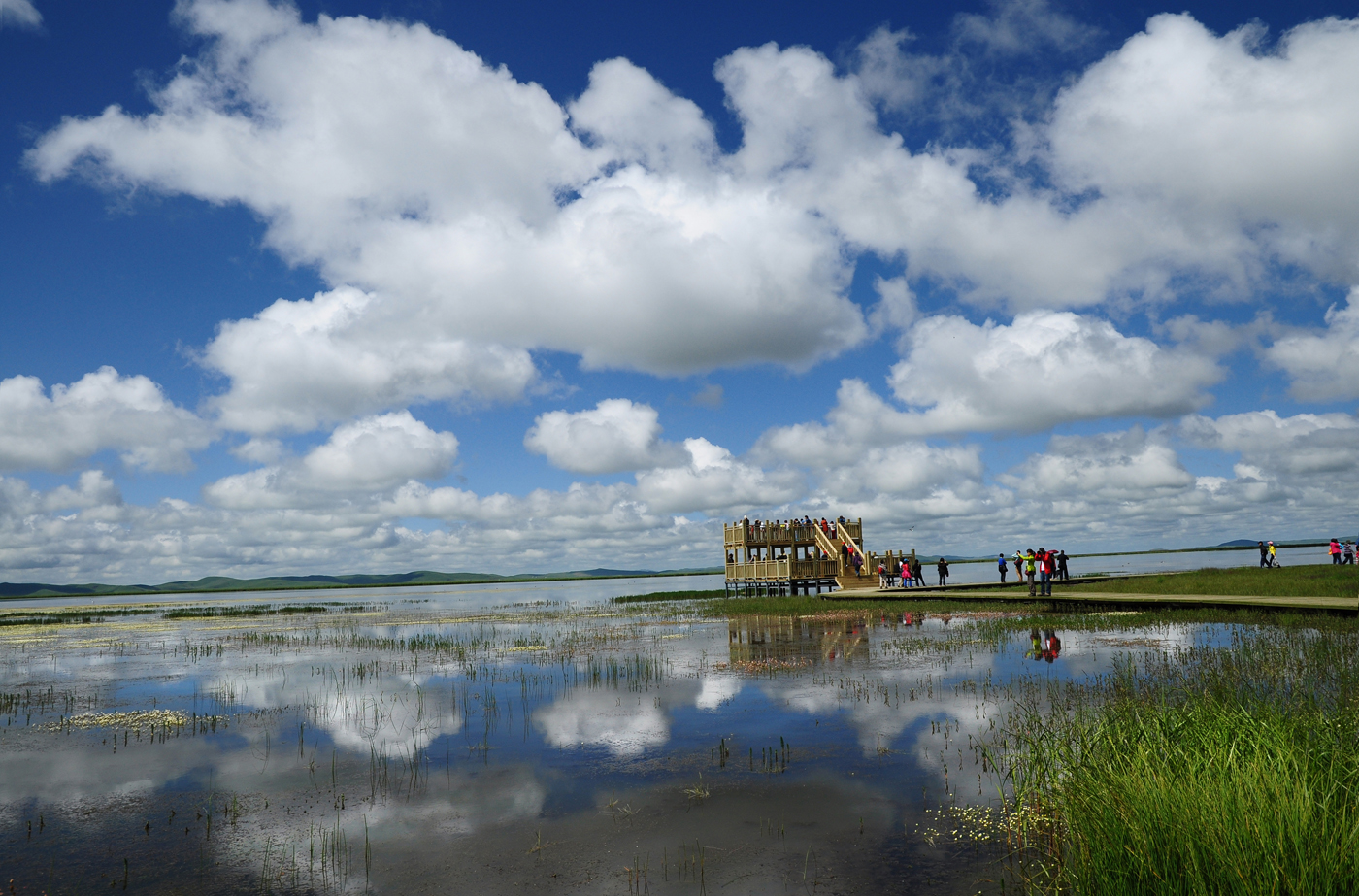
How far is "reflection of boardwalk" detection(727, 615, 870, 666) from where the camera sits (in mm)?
20531

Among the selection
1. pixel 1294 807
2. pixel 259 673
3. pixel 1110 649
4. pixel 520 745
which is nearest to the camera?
pixel 1294 807

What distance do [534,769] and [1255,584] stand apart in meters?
33.3

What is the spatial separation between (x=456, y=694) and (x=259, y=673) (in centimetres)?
821

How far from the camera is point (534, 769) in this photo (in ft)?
35.7

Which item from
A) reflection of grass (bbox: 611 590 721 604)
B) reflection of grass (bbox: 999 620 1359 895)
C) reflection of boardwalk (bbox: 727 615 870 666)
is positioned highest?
reflection of grass (bbox: 999 620 1359 895)

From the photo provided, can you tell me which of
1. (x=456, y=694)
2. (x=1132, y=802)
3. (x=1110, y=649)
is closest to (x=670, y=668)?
(x=456, y=694)

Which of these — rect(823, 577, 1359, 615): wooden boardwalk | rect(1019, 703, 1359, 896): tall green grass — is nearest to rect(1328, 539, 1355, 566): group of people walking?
rect(823, 577, 1359, 615): wooden boardwalk

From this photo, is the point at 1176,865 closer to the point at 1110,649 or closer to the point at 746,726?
the point at 746,726

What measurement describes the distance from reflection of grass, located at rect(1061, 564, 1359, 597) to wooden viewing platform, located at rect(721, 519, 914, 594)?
38.2 ft

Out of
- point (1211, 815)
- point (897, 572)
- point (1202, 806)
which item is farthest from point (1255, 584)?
point (1211, 815)

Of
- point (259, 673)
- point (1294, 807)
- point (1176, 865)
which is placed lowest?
point (259, 673)

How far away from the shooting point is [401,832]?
27.9 ft

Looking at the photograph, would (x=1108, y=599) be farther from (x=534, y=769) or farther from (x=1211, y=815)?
(x=1211, y=815)

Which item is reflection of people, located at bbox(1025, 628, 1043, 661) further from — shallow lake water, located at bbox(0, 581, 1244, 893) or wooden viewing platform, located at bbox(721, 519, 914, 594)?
wooden viewing platform, located at bbox(721, 519, 914, 594)
